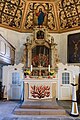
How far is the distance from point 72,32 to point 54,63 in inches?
95.1

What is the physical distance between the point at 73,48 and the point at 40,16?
2.92 meters

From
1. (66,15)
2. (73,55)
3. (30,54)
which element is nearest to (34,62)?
(30,54)

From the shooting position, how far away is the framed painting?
1159 centimetres

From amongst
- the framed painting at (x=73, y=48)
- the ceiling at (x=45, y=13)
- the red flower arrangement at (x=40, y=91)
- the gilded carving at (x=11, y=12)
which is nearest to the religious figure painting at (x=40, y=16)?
Answer: the ceiling at (x=45, y=13)

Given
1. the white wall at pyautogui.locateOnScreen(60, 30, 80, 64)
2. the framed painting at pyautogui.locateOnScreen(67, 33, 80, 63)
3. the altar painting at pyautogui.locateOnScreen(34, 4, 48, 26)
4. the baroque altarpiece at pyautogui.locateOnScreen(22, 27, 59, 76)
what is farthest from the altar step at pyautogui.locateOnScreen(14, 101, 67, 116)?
the altar painting at pyautogui.locateOnScreen(34, 4, 48, 26)

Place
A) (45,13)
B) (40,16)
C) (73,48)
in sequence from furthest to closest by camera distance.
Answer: (45,13), (40,16), (73,48)

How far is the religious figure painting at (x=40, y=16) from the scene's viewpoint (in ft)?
39.7

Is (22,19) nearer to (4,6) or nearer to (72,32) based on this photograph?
(4,6)

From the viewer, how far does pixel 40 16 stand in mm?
12094

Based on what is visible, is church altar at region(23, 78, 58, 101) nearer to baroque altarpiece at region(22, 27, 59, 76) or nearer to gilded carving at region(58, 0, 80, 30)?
baroque altarpiece at region(22, 27, 59, 76)

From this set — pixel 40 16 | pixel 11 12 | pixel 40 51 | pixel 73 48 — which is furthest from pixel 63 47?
pixel 11 12

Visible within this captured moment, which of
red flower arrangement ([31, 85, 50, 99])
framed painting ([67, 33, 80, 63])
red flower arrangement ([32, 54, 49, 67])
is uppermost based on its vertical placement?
framed painting ([67, 33, 80, 63])

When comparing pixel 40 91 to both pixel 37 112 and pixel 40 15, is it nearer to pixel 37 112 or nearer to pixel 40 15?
pixel 37 112

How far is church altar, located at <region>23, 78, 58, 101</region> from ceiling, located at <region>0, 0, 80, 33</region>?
4.41m
